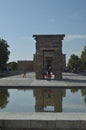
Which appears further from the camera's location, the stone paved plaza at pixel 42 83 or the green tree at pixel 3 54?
the green tree at pixel 3 54

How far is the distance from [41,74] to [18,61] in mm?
65947

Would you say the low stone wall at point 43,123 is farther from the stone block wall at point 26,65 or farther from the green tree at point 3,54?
the stone block wall at point 26,65

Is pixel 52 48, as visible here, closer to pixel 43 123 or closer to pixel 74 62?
pixel 43 123

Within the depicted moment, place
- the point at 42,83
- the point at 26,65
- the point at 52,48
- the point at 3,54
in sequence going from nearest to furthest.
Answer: the point at 42,83 → the point at 52,48 → the point at 3,54 → the point at 26,65

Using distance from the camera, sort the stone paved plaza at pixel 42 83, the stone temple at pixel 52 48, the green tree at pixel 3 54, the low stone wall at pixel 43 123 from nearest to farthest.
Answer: the low stone wall at pixel 43 123, the stone paved plaza at pixel 42 83, the stone temple at pixel 52 48, the green tree at pixel 3 54

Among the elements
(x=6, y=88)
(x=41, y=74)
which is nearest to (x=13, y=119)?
(x=6, y=88)

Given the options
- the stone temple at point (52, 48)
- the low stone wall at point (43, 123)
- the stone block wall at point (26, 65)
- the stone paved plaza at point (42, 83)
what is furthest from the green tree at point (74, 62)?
the low stone wall at point (43, 123)

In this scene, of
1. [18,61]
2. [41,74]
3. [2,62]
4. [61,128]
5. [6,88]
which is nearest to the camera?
[61,128]

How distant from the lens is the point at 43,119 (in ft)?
25.2

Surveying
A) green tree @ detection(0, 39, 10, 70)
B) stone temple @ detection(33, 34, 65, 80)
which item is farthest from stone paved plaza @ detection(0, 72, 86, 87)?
green tree @ detection(0, 39, 10, 70)

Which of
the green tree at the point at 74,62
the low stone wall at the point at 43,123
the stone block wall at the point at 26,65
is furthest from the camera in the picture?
the stone block wall at the point at 26,65

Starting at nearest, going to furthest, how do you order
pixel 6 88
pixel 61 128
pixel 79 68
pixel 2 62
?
1. pixel 61 128
2. pixel 6 88
3. pixel 2 62
4. pixel 79 68

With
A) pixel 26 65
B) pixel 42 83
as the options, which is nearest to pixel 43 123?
pixel 42 83

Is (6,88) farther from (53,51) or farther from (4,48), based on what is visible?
(4,48)
